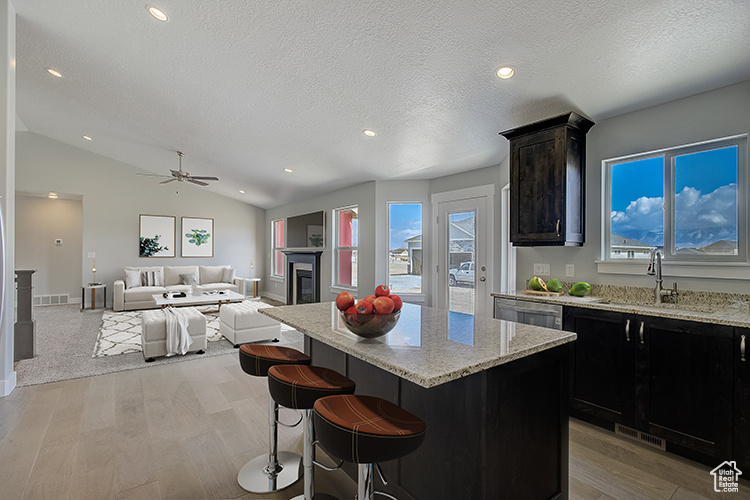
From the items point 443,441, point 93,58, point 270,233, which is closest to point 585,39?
point 443,441

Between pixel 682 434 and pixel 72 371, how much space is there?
5.03 metres

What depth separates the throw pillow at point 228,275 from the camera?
28.2 feet

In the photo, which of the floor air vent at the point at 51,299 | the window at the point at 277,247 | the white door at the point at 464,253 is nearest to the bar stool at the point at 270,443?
the white door at the point at 464,253

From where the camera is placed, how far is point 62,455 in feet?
6.95

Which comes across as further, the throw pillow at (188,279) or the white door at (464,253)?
the throw pillow at (188,279)

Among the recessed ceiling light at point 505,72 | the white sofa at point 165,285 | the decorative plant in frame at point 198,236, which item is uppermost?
the recessed ceiling light at point 505,72

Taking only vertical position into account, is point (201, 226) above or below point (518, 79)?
below

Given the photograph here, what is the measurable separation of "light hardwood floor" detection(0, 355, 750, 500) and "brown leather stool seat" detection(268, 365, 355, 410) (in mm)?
A: 500

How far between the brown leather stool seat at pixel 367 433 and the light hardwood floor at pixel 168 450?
18.9 inches

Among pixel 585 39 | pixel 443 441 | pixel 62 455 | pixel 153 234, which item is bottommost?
pixel 62 455

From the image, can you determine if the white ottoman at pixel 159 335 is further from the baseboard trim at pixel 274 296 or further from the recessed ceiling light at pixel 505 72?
the baseboard trim at pixel 274 296

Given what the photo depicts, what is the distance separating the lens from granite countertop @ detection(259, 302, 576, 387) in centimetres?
108

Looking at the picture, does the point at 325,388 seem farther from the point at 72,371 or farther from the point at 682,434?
the point at 72,371

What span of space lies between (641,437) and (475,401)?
185 centimetres
